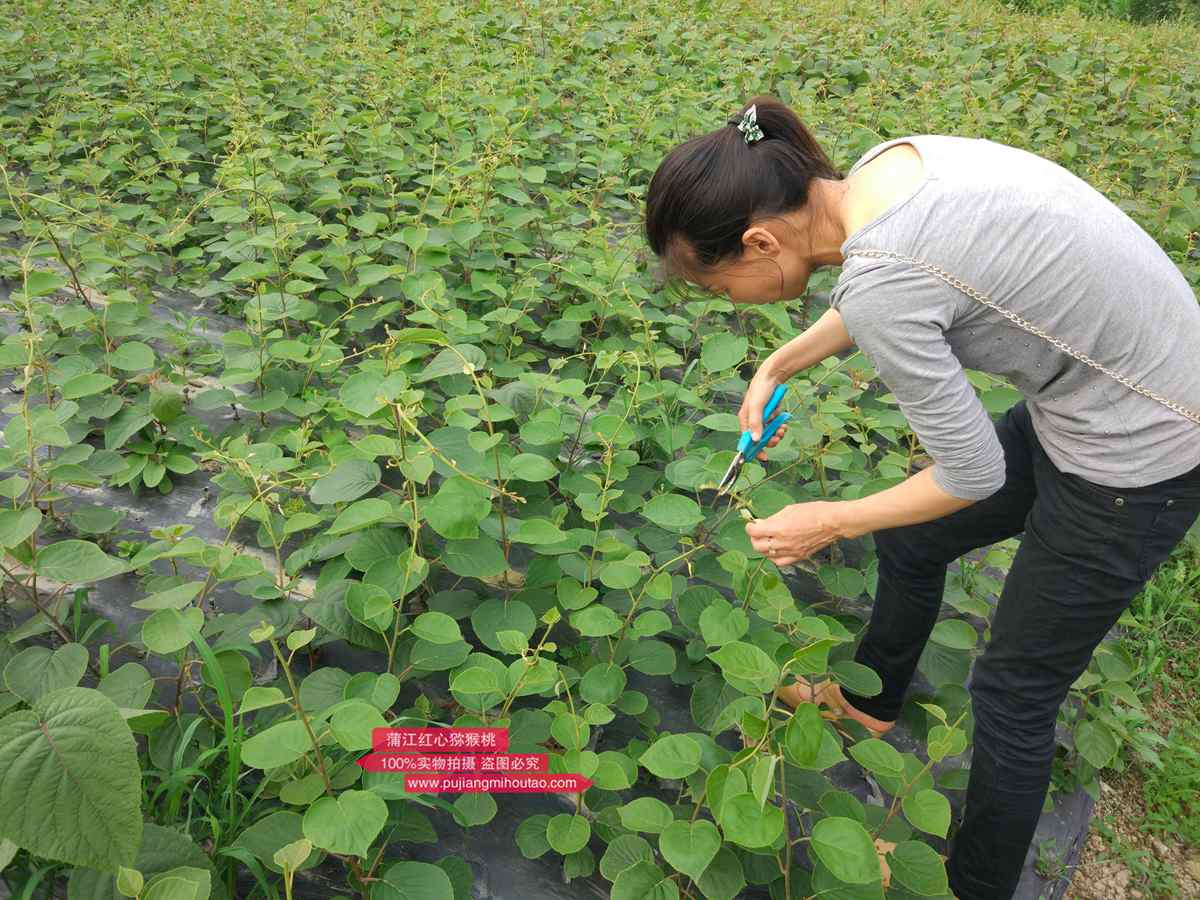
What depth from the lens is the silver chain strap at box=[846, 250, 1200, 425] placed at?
1.29 metres

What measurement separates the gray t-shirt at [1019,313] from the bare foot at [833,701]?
811 mm

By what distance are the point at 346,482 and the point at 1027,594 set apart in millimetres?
1370

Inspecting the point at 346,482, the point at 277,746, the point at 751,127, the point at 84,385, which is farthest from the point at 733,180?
the point at 84,385

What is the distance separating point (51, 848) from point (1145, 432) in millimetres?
1711

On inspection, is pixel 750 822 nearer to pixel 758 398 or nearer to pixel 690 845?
pixel 690 845

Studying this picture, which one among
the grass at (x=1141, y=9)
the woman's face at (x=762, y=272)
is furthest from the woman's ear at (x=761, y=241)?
the grass at (x=1141, y=9)

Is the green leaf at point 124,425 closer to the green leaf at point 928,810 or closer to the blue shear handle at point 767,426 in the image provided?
the blue shear handle at point 767,426

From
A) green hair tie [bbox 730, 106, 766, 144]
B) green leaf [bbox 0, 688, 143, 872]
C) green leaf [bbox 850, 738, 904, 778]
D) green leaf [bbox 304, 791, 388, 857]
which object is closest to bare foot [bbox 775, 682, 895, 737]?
green leaf [bbox 850, 738, 904, 778]

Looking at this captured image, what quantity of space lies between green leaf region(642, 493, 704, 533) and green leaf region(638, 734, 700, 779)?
19.6 inches

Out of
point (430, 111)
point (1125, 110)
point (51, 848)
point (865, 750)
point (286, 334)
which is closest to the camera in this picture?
point (51, 848)

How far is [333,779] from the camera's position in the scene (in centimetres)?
145

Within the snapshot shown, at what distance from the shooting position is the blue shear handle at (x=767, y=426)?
1893mm

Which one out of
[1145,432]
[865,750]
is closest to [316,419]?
[865,750]

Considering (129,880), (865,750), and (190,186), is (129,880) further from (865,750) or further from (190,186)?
(190,186)
